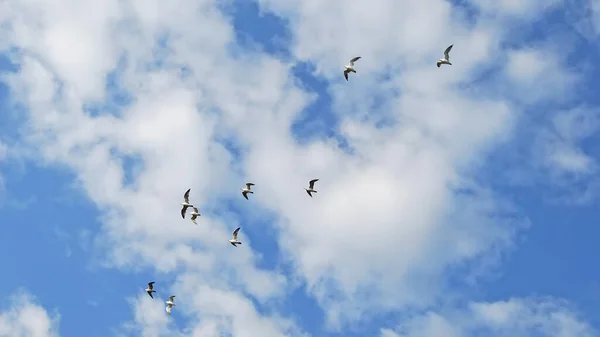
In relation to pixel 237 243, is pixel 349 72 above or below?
above

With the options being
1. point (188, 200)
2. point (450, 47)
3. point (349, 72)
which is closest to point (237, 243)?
point (188, 200)

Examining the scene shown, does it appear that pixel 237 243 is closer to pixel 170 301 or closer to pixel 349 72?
pixel 170 301

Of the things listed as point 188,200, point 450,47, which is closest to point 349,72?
point 450,47

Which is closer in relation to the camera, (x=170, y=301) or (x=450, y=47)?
(x=450, y=47)

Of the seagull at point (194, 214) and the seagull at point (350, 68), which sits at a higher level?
the seagull at point (350, 68)

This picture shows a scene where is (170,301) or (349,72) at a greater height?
(349,72)

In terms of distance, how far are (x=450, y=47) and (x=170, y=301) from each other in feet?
179

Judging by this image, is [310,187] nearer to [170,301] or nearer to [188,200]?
[188,200]

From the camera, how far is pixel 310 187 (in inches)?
5389

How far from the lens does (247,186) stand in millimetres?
137875

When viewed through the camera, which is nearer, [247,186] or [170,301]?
[247,186]

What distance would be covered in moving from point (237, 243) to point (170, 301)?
15445 mm

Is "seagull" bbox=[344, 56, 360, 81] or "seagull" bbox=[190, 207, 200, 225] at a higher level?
"seagull" bbox=[344, 56, 360, 81]

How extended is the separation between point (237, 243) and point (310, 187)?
15.2 meters
